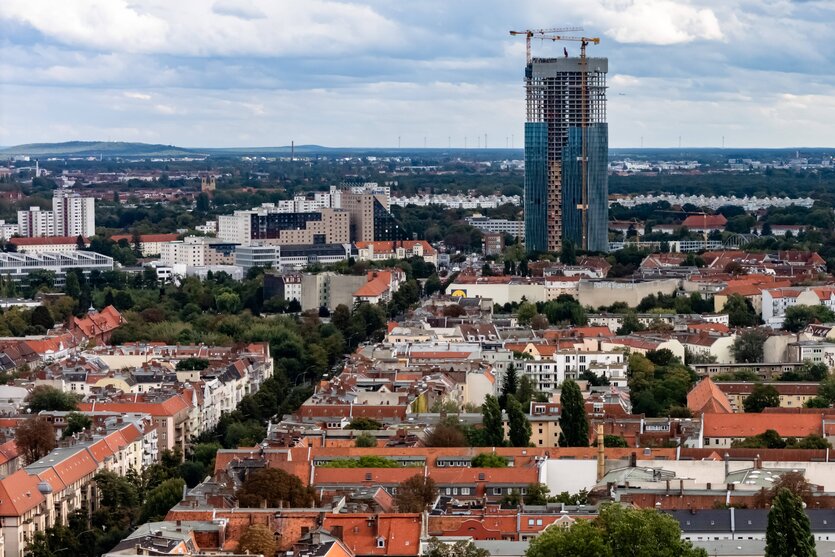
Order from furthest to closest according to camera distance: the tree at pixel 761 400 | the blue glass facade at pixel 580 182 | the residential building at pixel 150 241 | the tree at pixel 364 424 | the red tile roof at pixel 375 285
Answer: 1. the residential building at pixel 150 241
2. the blue glass facade at pixel 580 182
3. the red tile roof at pixel 375 285
4. the tree at pixel 761 400
5. the tree at pixel 364 424

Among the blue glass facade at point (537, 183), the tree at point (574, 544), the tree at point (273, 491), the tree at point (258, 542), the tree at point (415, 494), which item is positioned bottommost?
the tree at point (415, 494)

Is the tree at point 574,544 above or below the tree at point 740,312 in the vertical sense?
above

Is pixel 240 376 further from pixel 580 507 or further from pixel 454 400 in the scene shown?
pixel 580 507

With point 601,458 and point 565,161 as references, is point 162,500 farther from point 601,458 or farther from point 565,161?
point 565,161

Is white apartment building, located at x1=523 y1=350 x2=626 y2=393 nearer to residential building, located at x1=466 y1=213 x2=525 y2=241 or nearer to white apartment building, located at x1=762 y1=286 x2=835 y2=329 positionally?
white apartment building, located at x1=762 y1=286 x2=835 y2=329

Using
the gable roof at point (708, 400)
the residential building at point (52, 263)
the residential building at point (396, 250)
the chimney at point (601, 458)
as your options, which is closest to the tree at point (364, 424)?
the chimney at point (601, 458)

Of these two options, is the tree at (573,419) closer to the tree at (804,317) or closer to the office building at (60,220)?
the tree at (804,317)
